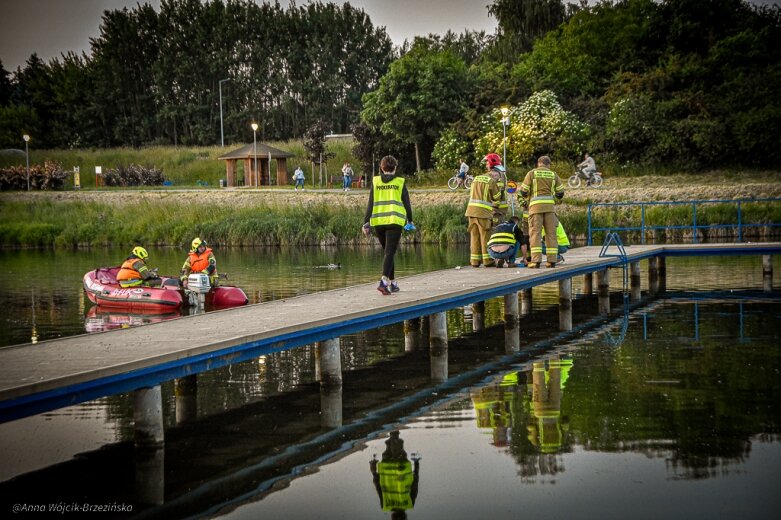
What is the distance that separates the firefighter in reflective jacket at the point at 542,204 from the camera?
60.6 feet

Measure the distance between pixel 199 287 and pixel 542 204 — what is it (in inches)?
286

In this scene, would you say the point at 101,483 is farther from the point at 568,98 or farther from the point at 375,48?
the point at 375,48

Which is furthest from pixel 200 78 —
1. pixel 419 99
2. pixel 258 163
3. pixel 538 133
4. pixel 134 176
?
pixel 538 133

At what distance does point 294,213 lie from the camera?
46781mm

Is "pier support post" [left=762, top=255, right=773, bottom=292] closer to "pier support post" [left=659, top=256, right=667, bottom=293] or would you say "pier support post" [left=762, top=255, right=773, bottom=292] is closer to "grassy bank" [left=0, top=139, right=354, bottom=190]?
"pier support post" [left=659, top=256, right=667, bottom=293]

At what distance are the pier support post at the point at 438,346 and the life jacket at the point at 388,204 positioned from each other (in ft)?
5.27

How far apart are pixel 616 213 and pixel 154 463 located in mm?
35415

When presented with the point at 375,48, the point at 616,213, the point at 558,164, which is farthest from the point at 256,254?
the point at 375,48

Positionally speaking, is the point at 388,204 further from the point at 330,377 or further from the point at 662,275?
the point at 662,275

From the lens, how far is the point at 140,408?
31.8 ft

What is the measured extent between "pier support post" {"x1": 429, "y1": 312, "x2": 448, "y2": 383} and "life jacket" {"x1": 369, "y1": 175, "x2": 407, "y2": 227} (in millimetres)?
1607

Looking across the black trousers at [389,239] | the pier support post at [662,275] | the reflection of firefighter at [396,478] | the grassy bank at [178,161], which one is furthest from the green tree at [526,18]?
the reflection of firefighter at [396,478]

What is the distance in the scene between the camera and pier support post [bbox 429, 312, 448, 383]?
14.0 metres

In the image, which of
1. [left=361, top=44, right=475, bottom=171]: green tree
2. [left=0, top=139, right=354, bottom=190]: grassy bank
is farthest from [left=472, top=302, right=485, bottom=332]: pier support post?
[left=0, top=139, right=354, bottom=190]: grassy bank
